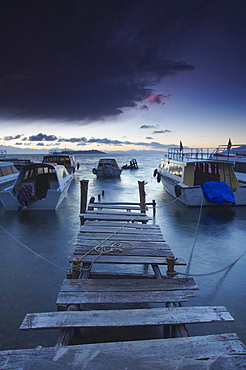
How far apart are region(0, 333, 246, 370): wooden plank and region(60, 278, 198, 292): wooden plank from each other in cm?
119

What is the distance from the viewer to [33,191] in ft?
46.8

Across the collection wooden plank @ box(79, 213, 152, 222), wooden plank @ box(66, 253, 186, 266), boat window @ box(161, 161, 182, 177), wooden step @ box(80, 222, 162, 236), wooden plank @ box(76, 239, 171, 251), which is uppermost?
boat window @ box(161, 161, 182, 177)

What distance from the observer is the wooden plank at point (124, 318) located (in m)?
3.12

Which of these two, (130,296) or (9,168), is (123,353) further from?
(9,168)

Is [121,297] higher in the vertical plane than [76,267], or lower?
lower

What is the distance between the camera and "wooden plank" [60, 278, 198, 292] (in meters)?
3.95

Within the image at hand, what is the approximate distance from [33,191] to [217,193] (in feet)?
36.1

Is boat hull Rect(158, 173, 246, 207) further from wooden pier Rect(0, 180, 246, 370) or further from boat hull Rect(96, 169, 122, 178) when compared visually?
boat hull Rect(96, 169, 122, 178)

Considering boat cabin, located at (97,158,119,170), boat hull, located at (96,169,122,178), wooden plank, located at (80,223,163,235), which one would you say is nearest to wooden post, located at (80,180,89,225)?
wooden plank, located at (80,223,163,235)

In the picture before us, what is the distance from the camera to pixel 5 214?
42.8 feet

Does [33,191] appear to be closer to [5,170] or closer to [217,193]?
[5,170]

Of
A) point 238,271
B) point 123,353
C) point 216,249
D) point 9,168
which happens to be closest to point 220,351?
point 123,353

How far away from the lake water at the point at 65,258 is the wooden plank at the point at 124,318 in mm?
1469

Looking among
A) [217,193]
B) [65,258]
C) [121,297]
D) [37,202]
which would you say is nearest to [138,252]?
[121,297]
